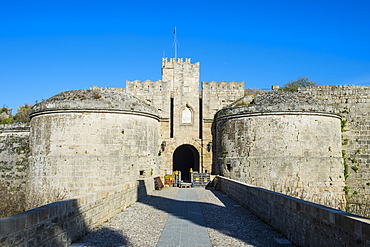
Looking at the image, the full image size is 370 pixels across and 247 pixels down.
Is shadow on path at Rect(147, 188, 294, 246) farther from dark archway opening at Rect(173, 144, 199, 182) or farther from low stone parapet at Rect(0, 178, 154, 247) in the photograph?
dark archway opening at Rect(173, 144, 199, 182)

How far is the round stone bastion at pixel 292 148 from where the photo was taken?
1778 cm

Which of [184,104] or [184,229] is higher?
[184,104]

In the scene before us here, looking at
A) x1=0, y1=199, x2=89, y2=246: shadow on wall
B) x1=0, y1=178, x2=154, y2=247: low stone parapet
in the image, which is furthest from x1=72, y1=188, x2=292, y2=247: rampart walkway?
x1=0, y1=199, x2=89, y2=246: shadow on wall

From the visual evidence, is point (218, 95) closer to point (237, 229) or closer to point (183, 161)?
point (183, 161)

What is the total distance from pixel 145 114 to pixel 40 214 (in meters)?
14.5

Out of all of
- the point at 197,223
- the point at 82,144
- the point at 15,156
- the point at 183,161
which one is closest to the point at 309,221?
the point at 197,223

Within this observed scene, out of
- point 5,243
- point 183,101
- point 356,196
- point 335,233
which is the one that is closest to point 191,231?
point 335,233

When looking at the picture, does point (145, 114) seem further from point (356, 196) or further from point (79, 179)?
point (356, 196)

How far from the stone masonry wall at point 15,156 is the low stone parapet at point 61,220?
1087 centimetres

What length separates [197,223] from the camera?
9.51 m

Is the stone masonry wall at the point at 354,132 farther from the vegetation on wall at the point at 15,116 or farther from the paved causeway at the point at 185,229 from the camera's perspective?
the vegetation on wall at the point at 15,116

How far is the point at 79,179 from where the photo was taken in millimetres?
17297

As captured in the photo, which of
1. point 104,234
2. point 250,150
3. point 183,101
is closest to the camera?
point 104,234

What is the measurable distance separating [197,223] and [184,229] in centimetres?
87
